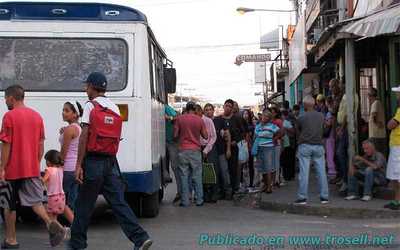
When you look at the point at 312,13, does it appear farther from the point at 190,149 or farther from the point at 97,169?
the point at 97,169

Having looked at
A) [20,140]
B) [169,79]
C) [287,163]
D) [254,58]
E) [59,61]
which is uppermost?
[254,58]

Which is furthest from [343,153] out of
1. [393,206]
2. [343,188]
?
[393,206]

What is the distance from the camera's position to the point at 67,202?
348 inches

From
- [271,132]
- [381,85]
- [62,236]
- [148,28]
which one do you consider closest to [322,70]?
[381,85]

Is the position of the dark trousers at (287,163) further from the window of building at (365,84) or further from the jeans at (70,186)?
the jeans at (70,186)

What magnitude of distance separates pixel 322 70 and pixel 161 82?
47.2ft

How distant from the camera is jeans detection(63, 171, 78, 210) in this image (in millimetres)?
8649

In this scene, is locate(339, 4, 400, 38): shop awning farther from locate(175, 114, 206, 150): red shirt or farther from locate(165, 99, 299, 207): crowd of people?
locate(175, 114, 206, 150): red shirt

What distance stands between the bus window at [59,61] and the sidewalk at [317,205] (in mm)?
3823

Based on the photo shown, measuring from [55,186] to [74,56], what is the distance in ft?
6.24

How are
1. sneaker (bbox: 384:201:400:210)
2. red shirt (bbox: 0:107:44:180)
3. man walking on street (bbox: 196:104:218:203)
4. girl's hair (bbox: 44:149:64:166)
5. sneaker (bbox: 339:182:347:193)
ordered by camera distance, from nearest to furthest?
red shirt (bbox: 0:107:44:180), girl's hair (bbox: 44:149:64:166), sneaker (bbox: 384:201:400:210), sneaker (bbox: 339:182:347:193), man walking on street (bbox: 196:104:218:203)

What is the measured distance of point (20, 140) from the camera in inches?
313

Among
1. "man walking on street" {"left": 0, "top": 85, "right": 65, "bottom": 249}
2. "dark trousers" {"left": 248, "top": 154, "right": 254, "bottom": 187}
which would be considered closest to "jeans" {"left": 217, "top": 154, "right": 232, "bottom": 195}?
"dark trousers" {"left": 248, "top": 154, "right": 254, "bottom": 187}

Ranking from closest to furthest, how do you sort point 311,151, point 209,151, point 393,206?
point 393,206
point 311,151
point 209,151
